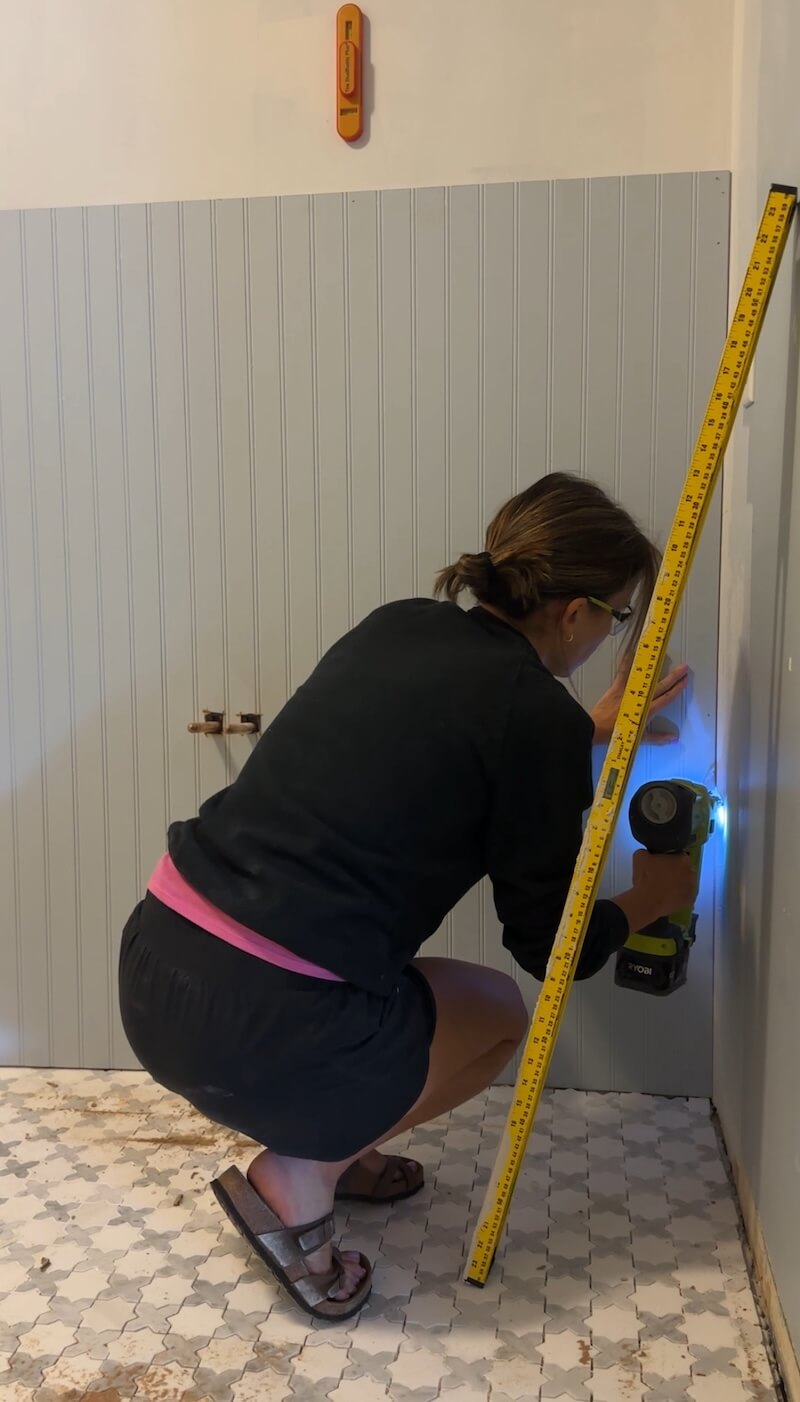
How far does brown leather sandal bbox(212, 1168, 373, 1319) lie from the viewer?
140 centimetres

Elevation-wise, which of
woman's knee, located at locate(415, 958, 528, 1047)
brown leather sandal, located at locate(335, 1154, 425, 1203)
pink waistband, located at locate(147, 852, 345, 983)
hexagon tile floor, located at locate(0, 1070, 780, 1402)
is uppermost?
pink waistband, located at locate(147, 852, 345, 983)

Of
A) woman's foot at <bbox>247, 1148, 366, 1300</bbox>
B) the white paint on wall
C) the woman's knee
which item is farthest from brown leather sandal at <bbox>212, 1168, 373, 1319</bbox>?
the white paint on wall

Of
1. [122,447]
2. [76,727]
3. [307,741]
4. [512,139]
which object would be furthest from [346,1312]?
[512,139]

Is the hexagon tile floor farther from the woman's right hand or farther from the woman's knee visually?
the woman's right hand

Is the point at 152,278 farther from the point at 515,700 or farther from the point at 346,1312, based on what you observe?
the point at 346,1312

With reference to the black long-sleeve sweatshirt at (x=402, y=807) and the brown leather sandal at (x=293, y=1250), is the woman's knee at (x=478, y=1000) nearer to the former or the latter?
the black long-sleeve sweatshirt at (x=402, y=807)

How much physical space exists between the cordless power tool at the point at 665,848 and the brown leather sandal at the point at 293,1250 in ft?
1.80

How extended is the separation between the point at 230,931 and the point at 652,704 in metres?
0.83

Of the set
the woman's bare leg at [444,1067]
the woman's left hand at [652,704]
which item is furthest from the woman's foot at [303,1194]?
the woman's left hand at [652,704]

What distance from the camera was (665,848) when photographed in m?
1.56

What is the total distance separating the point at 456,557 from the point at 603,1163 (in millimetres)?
1033

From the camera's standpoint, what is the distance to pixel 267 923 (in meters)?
1.29

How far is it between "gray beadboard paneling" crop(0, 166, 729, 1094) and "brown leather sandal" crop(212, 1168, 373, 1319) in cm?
64

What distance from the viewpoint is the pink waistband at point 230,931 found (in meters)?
1.32
